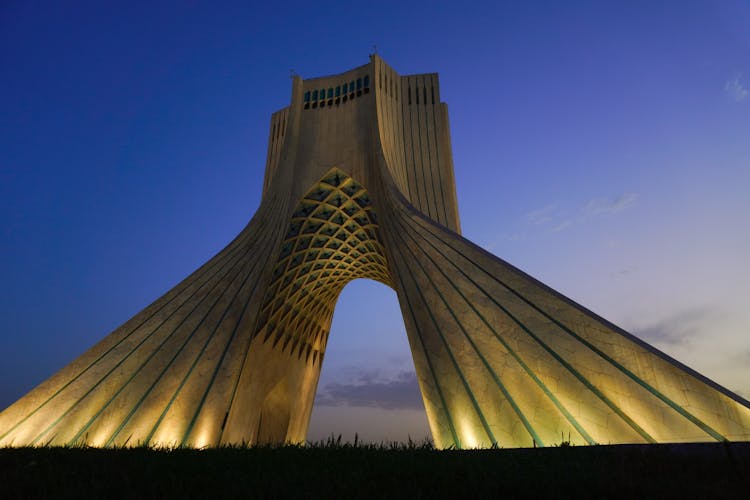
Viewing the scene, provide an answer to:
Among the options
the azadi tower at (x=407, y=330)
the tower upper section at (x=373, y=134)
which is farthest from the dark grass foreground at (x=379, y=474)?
the tower upper section at (x=373, y=134)

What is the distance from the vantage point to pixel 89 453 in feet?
12.8

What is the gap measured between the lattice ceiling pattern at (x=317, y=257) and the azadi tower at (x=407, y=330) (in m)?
0.07

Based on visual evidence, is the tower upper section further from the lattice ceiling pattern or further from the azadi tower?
the lattice ceiling pattern

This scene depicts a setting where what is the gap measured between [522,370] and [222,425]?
6910 millimetres

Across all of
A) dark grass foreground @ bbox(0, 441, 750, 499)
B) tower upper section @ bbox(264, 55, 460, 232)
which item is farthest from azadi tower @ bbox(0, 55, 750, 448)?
dark grass foreground @ bbox(0, 441, 750, 499)

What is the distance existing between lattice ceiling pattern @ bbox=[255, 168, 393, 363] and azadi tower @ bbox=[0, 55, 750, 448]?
74 mm

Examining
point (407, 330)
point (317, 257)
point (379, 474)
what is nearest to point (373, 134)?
point (317, 257)

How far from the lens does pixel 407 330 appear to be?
932cm

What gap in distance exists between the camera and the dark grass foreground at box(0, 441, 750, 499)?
2480mm

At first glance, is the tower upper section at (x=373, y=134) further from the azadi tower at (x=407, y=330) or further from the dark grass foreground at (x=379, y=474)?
the dark grass foreground at (x=379, y=474)

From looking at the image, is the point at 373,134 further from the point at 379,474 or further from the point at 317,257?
the point at 379,474

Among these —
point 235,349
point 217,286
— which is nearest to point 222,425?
point 235,349

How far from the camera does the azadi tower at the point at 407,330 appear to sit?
6.38 meters

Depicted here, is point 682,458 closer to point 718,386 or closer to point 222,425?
point 718,386
